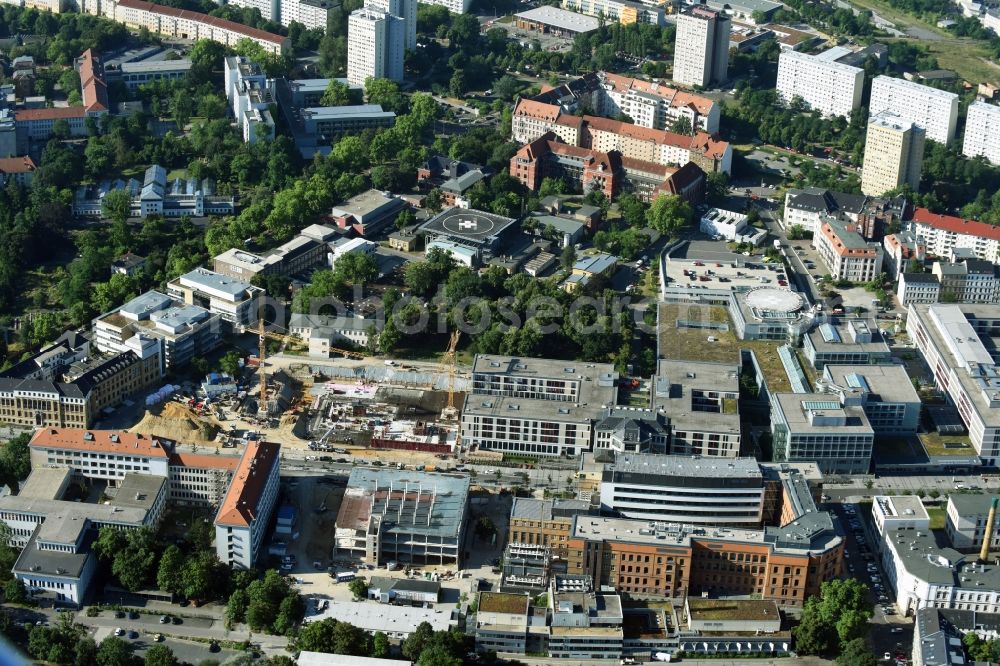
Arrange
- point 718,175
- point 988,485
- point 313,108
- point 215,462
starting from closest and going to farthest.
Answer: point 215,462, point 988,485, point 718,175, point 313,108

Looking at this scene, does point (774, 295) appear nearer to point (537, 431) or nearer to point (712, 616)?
point (537, 431)

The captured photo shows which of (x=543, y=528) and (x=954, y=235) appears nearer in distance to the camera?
(x=543, y=528)

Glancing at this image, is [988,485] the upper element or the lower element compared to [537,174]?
lower

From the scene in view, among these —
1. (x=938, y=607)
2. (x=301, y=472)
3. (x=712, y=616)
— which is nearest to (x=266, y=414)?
(x=301, y=472)

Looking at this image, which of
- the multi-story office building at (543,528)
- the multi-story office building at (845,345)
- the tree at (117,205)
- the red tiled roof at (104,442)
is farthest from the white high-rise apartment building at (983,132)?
the red tiled roof at (104,442)

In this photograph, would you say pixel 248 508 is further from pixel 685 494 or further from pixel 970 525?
pixel 970 525

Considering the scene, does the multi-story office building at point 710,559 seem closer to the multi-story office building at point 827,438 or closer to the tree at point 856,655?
the tree at point 856,655

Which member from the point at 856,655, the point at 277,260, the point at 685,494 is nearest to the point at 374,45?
the point at 277,260
